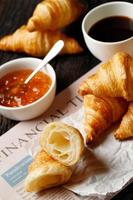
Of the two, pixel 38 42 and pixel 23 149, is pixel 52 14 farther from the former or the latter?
pixel 23 149

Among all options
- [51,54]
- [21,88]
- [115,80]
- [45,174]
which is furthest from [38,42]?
[45,174]

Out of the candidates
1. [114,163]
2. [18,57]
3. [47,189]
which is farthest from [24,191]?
[18,57]

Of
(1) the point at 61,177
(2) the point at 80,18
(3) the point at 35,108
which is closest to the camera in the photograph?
(1) the point at 61,177

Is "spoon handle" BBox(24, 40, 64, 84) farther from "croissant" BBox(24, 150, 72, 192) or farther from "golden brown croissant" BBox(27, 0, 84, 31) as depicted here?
"croissant" BBox(24, 150, 72, 192)

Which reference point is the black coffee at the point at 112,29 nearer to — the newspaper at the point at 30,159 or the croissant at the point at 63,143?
the newspaper at the point at 30,159

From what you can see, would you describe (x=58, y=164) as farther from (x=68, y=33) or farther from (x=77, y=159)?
(x=68, y=33)

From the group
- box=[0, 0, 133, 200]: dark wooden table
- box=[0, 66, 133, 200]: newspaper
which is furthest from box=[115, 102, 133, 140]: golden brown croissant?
box=[0, 0, 133, 200]: dark wooden table
